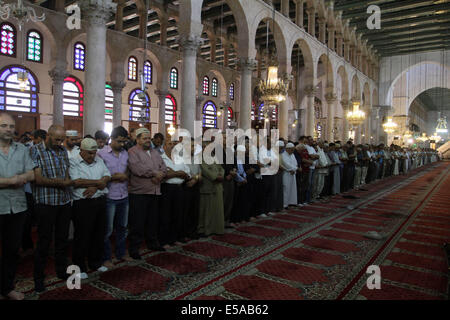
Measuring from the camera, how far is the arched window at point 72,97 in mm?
15070

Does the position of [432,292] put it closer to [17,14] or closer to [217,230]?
[217,230]

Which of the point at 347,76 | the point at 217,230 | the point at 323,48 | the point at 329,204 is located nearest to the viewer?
the point at 217,230

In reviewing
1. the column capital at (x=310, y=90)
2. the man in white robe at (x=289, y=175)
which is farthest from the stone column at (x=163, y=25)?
the man in white robe at (x=289, y=175)

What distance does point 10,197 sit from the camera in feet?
7.88

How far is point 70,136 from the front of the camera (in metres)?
3.18

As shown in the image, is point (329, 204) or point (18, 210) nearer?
point (18, 210)

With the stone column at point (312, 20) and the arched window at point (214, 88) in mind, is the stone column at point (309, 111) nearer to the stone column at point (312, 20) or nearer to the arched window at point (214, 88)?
the stone column at point (312, 20)

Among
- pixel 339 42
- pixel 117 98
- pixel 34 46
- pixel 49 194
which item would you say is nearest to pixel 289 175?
pixel 49 194

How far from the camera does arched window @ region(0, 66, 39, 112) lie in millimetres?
13203

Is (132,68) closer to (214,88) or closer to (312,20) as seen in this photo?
(214,88)

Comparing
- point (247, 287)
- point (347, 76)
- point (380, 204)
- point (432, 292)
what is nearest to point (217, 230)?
point (247, 287)

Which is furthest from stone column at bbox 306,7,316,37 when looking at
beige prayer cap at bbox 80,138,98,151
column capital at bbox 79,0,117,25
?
beige prayer cap at bbox 80,138,98,151

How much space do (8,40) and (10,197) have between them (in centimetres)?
1378
